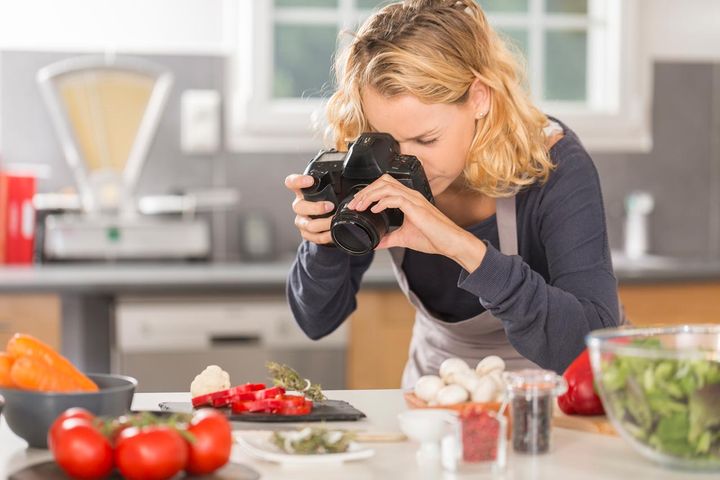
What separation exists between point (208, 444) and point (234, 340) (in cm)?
186

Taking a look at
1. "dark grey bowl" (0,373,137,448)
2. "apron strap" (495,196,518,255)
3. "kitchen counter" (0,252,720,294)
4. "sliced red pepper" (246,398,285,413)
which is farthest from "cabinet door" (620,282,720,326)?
"dark grey bowl" (0,373,137,448)

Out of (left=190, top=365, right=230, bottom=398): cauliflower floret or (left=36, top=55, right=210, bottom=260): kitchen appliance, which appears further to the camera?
(left=36, top=55, right=210, bottom=260): kitchen appliance

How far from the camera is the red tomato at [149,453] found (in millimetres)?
1016

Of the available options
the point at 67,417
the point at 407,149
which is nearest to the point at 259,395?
the point at 67,417

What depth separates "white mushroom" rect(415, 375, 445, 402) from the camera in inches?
51.5

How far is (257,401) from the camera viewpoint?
135 centimetres

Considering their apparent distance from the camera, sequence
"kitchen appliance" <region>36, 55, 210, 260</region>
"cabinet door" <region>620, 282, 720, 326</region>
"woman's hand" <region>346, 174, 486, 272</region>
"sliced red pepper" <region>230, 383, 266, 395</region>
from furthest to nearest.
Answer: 1. "kitchen appliance" <region>36, 55, 210, 260</region>
2. "cabinet door" <region>620, 282, 720, 326</region>
3. "woman's hand" <region>346, 174, 486, 272</region>
4. "sliced red pepper" <region>230, 383, 266, 395</region>

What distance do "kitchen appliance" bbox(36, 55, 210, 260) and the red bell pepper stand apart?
203 cm

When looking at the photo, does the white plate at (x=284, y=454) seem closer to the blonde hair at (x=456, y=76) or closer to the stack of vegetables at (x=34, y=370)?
the stack of vegetables at (x=34, y=370)

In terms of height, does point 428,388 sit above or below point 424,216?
below

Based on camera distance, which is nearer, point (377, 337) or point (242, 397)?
point (242, 397)

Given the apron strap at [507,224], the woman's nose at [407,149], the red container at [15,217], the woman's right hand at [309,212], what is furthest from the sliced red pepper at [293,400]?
the red container at [15,217]

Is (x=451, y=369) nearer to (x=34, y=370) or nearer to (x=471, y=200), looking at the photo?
(x=34, y=370)

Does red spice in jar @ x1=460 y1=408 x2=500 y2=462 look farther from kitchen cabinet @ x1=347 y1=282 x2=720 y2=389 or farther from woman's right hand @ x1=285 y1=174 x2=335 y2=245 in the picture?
kitchen cabinet @ x1=347 y1=282 x2=720 y2=389
